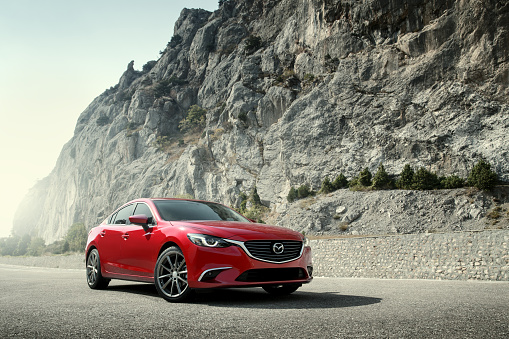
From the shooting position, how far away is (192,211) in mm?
6656

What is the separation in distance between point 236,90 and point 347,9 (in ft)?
63.5

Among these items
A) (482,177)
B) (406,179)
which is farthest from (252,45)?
(482,177)

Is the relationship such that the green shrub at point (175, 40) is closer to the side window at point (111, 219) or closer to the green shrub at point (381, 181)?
the green shrub at point (381, 181)

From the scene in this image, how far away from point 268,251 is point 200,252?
0.94m

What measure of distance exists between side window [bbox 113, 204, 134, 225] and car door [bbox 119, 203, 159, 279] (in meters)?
0.29

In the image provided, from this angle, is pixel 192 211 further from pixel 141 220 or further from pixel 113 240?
pixel 113 240

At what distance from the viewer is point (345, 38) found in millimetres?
49656

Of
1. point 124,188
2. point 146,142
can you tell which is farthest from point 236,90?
point 124,188

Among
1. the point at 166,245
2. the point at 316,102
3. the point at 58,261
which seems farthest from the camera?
the point at 316,102

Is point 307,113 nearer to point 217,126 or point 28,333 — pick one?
point 217,126

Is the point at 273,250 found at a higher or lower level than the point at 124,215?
lower

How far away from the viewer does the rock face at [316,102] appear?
39438mm

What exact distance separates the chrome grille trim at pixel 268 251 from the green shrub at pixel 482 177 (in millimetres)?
33302

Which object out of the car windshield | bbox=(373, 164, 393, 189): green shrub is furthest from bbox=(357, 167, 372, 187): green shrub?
the car windshield
